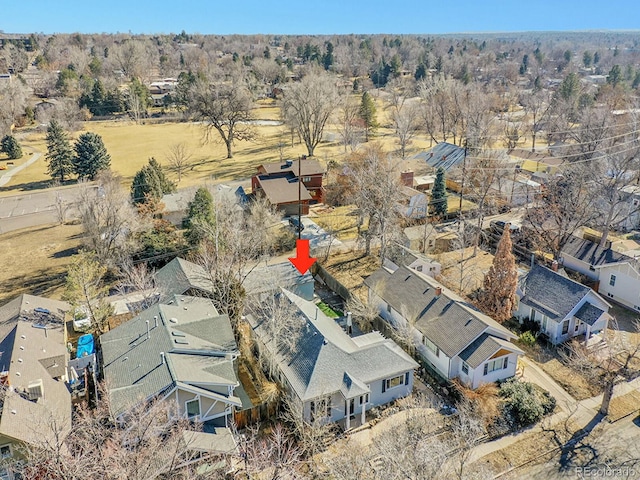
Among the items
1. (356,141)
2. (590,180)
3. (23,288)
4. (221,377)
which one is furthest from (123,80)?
(221,377)

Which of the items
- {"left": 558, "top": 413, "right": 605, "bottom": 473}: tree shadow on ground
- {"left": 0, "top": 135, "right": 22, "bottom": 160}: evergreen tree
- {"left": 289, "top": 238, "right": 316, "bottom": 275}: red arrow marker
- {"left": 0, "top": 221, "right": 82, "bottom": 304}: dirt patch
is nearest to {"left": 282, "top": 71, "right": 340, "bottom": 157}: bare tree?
{"left": 289, "top": 238, "right": 316, "bottom": 275}: red arrow marker

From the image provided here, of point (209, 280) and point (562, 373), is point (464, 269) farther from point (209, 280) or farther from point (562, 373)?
point (209, 280)

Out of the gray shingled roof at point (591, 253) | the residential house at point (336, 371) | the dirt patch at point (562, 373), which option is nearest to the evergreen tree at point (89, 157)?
the residential house at point (336, 371)

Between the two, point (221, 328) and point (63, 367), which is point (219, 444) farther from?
point (63, 367)

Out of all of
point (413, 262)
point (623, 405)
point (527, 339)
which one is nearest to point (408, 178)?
point (413, 262)

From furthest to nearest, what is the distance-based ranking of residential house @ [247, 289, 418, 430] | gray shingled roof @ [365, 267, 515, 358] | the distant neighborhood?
gray shingled roof @ [365, 267, 515, 358]
residential house @ [247, 289, 418, 430]
the distant neighborhood

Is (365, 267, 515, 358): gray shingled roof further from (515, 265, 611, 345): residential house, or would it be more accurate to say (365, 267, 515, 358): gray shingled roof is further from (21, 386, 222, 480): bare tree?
(21, 386, 222, 480): bare tree

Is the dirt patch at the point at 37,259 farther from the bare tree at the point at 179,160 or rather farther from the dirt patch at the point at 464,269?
the dirt patch at the point at 464,269
